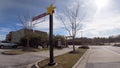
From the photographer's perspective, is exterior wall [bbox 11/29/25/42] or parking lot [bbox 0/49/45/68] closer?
parking lot [bbox 0/49/45/68]

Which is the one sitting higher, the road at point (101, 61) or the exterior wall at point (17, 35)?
the exterior wall at point (17, 35)

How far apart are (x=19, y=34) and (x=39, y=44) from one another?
38.9ft

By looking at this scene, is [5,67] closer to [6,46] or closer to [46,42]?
[6,46]

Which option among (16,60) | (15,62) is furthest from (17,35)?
(15,62)

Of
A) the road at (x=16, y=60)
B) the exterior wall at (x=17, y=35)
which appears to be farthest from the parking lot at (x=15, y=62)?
the exterior wall at (x=17, y=35)

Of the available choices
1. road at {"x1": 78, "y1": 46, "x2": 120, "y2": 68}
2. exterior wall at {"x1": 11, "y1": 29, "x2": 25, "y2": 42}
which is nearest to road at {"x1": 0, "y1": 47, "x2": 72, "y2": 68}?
road at {"x1": 78, "y1": 46, "x2": 120, "y2": 68}

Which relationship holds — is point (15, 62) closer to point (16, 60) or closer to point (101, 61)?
point (16, 60)

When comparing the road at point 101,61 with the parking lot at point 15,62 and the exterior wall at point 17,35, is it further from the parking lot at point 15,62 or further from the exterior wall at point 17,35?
the exterior wall at point 17,35

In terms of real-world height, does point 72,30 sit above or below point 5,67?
above

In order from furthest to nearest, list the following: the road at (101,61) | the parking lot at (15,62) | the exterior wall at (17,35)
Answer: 1. the exterior wall at (17,35)
2. the road at (101,61)
3. the parking lot at (15,62)

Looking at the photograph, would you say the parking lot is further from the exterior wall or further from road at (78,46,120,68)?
the exterior wall

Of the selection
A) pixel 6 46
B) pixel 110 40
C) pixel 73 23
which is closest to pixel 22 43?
pixel 6 46

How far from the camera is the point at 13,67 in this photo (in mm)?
13055

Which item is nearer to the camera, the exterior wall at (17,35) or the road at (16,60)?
the road at (16,60)
